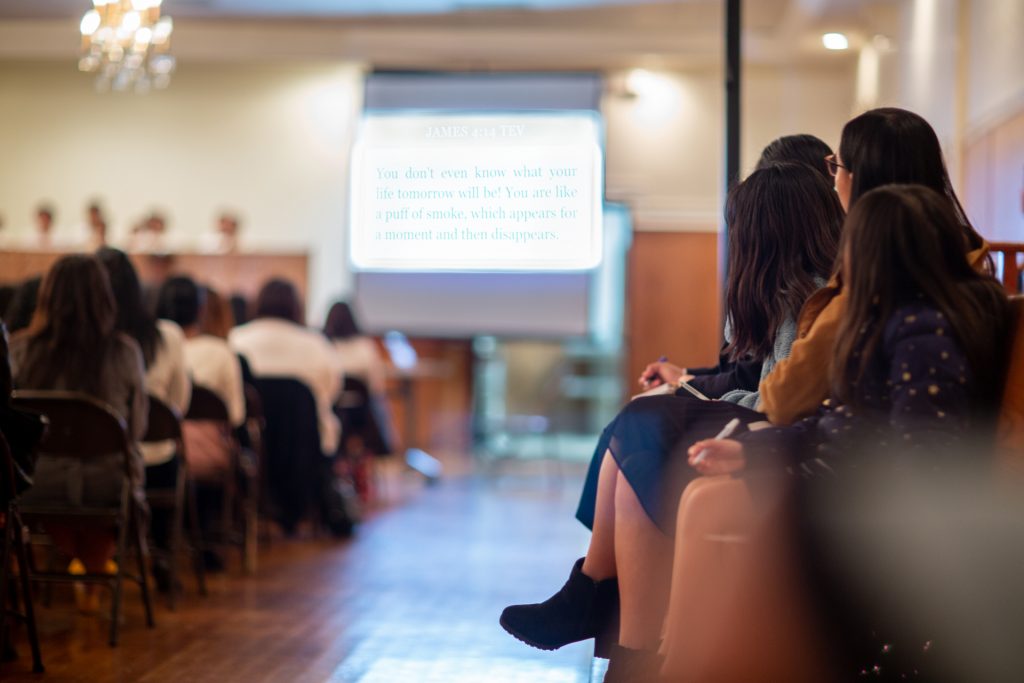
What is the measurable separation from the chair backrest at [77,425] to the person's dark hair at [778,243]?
5.90ft

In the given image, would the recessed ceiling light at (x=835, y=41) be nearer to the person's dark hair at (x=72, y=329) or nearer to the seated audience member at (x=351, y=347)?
the seated audience member at (x=351, y=347)

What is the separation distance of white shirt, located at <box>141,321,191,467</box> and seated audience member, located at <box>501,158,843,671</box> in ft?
6.82

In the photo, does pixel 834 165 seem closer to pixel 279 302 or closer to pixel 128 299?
pixel 128 299

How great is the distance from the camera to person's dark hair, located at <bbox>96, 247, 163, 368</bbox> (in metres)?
3.85

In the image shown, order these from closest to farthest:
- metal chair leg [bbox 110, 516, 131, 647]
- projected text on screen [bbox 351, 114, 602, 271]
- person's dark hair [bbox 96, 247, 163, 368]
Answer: projected text on screen [bbox 351, 114, 602, 271]
metal chair leg [bbox 110, 516, 131, 647]
person's dark hair [bbox 96, 247, 163, 368]

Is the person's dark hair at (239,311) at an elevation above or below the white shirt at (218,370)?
above

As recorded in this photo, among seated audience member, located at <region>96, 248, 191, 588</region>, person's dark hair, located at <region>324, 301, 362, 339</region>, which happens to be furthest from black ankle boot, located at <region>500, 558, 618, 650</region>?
person's dark hair, located at <region>324, 301, 362, 339</region>

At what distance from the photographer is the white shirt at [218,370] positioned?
15.5 ft

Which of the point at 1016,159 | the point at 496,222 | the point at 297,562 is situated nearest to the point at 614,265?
the point at 1016,159

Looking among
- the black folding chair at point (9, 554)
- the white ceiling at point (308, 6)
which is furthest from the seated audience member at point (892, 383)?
the white ceiling at point (308, 6)

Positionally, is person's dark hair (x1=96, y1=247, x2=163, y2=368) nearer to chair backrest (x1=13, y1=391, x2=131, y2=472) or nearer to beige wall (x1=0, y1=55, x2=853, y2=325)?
chair backrest (x1=13, y1=391, x2=131, y2=472)

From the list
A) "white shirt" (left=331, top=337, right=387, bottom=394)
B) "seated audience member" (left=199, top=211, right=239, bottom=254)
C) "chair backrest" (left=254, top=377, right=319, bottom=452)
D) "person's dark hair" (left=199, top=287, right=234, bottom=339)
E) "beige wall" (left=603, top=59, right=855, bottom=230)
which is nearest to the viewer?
"person's dark hair" (left=199, top=287, right=234, bottom=339)

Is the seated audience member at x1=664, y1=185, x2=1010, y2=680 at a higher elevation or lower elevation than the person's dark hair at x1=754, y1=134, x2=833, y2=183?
lower

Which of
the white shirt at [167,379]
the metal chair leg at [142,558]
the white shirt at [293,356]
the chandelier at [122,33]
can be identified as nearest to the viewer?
the metal chair leg at [142,558]
